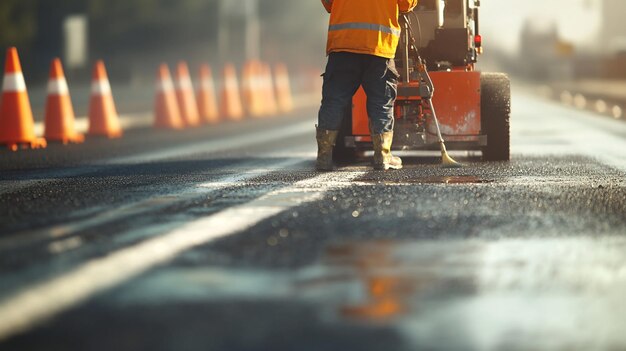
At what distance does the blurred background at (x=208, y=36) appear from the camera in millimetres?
35719

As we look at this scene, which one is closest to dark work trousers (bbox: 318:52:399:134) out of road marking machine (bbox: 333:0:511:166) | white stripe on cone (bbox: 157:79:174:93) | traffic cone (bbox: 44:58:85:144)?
road marking machine (bbox: 333:0:511:166)

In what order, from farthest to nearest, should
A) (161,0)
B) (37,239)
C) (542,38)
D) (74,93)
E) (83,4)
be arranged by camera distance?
1. (542,38)
2. (161,0)
3. (83,4)
4. (74,93)
5. (37,239)

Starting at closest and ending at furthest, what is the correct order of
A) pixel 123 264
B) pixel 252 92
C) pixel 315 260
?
pixel 123 264 < pixel 315 260 < pixel 252 92

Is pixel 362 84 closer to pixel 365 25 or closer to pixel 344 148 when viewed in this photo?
pixel 365 25

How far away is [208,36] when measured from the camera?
5322 centimetres

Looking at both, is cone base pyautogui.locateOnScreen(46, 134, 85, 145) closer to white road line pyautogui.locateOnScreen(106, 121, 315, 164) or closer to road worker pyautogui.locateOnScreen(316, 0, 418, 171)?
white road line pyautogui.locateOnScreen(106, 121, 315, 164)

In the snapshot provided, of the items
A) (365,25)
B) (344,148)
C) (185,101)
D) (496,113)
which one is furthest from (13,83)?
(185,101)

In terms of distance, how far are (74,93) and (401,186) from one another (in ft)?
70.6

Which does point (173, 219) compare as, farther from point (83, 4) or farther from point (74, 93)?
point (83, 4)

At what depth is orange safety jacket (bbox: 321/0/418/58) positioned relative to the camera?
10695 mm

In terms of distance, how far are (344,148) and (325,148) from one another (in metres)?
0.99

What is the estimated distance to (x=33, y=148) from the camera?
49.6ft

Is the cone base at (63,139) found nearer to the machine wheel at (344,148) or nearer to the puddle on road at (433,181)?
the machine wheel at (344,148)

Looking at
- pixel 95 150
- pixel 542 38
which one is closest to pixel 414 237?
pixel 95 150
